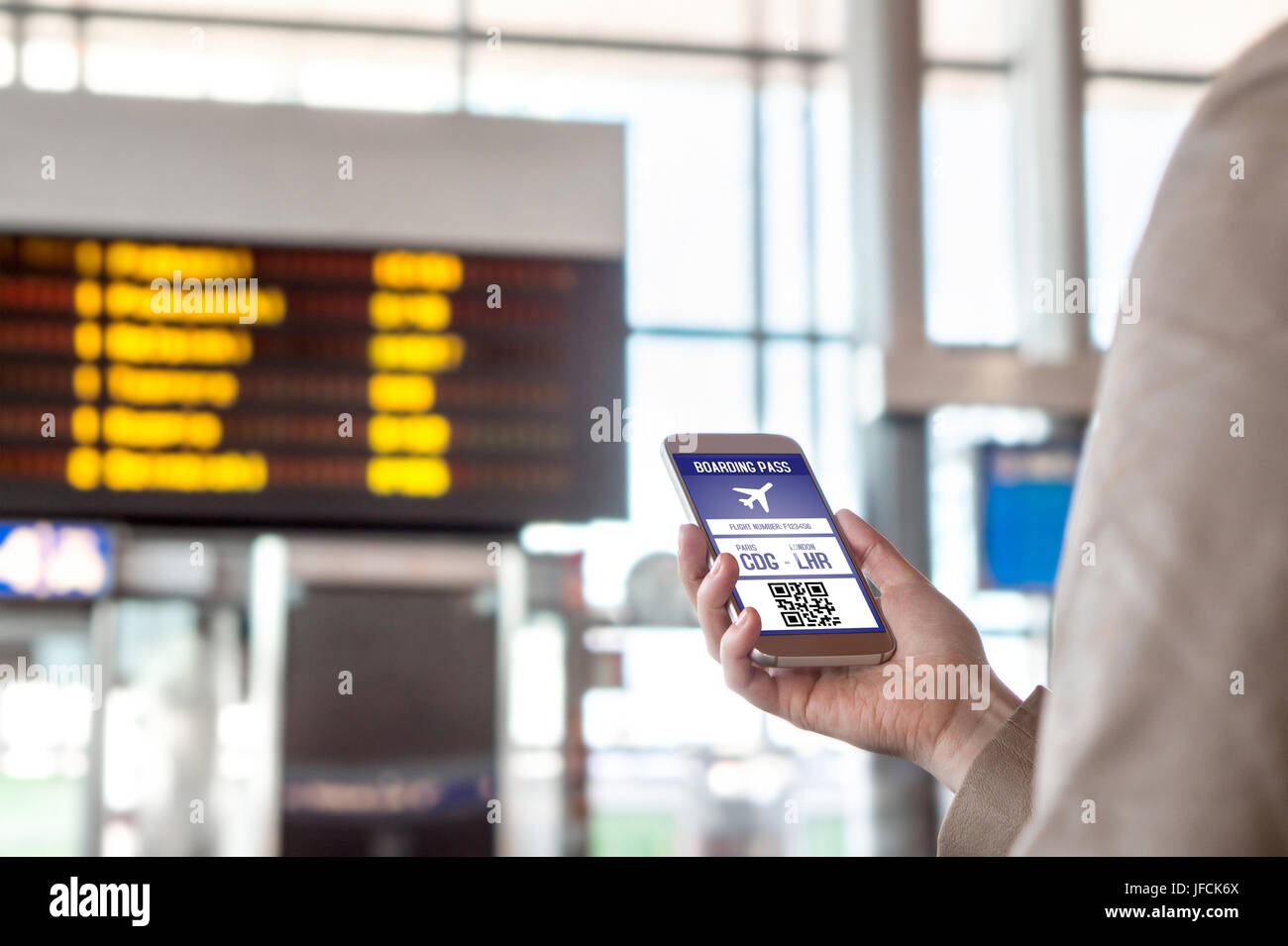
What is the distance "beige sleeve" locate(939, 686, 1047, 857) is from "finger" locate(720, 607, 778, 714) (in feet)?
0.94

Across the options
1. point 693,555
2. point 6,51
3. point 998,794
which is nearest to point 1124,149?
point 6,51

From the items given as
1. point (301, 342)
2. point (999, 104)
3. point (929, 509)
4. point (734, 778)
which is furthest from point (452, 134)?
point (999, 104)

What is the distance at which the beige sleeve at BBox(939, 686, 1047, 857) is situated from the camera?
3.01ft

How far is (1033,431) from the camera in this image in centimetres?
659

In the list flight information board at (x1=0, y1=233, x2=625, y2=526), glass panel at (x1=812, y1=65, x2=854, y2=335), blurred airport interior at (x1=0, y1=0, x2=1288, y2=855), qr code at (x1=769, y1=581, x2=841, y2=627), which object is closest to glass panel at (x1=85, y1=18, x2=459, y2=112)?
blurred airport interior at (x1=0, y1=0, x2=1288, y2=855)

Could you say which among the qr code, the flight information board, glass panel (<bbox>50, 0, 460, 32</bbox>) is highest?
glass panel (<bbox>50, 0, 460, 32</bbox>)

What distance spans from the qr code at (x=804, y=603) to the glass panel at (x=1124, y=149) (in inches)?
298

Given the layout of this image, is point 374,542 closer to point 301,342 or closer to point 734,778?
point 734,778

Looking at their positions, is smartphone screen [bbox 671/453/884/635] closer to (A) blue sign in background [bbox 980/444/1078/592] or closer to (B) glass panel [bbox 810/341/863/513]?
(A) blue sign in background [bbox 980/444/1078/592]

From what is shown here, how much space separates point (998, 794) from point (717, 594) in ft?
1.24

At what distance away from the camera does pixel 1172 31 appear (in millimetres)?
8570

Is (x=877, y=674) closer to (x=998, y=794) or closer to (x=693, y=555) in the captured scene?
(x=693, y=555)
